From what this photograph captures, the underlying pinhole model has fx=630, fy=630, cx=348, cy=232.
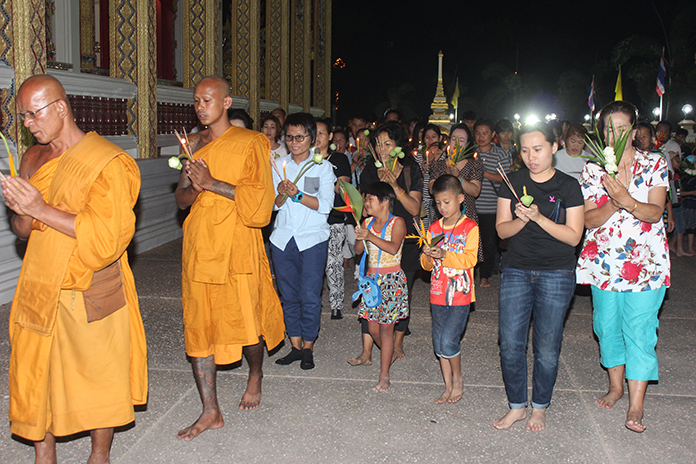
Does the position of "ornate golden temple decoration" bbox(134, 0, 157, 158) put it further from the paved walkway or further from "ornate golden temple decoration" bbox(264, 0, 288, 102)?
"ornate golden temple decoration" bbox(264, 0, 288, 102)

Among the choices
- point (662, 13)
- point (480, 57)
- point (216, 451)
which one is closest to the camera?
point (216, 451)

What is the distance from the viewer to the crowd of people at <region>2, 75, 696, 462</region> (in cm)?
298

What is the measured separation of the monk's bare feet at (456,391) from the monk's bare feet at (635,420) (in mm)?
1028

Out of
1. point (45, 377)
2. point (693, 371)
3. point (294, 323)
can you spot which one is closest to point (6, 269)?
point (294, 323)

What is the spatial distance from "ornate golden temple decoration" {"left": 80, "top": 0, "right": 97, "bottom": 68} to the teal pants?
11.6 metres

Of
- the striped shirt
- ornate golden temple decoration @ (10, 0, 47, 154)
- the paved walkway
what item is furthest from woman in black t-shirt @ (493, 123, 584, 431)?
ornate golden temple decoration @ (10, 0, 47, 154)

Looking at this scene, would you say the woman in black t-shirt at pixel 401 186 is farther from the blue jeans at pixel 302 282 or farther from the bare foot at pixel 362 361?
the blue jeans at pixel 302 282

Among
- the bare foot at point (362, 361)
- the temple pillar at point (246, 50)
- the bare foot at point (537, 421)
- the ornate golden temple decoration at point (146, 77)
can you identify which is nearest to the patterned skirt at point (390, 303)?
the bare foot at point (362, 361)

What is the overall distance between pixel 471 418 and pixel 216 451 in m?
1.57

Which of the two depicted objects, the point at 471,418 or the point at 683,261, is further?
the point at 683,261

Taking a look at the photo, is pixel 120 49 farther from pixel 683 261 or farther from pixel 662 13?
pixel 662 13

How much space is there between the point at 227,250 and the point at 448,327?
4.98 feet

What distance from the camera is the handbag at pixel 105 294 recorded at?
121 inches

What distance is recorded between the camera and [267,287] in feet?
13.4
